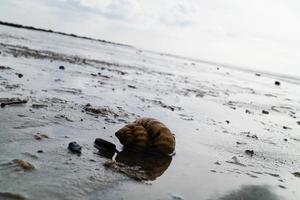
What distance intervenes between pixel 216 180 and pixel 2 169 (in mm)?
3705

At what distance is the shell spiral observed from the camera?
25.5 feet

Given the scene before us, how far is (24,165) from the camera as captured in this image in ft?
18.0

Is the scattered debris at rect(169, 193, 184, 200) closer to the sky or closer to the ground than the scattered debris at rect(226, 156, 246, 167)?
closer to the sky

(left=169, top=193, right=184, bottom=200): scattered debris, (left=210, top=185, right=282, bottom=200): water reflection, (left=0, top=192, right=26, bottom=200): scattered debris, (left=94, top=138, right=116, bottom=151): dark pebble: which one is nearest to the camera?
(left=0, top=192, right=26, bottom=200): scattered debris

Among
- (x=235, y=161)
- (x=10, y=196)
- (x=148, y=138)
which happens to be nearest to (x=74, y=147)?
(x=148, y=138)

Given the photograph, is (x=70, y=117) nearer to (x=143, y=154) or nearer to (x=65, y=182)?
(x=143, y=154)

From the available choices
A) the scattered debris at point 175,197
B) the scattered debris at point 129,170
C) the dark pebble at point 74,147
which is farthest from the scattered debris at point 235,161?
the dark pebble at point 74,147

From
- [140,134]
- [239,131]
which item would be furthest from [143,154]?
[239,131]

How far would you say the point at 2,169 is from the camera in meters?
5.23

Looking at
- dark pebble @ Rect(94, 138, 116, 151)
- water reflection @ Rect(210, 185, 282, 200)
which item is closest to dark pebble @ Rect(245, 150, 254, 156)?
water reflection @ Rect(210, 185, 282, 200)

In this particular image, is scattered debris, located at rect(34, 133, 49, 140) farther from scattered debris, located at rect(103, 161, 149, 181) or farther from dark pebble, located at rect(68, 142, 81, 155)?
scattered debris, located at rect(103, 161, 149, 181)

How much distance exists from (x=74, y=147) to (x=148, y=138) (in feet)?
5.61

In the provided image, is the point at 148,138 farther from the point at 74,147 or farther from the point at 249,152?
the point at 249,152

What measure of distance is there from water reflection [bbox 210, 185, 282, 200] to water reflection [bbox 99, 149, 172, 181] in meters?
1.30
